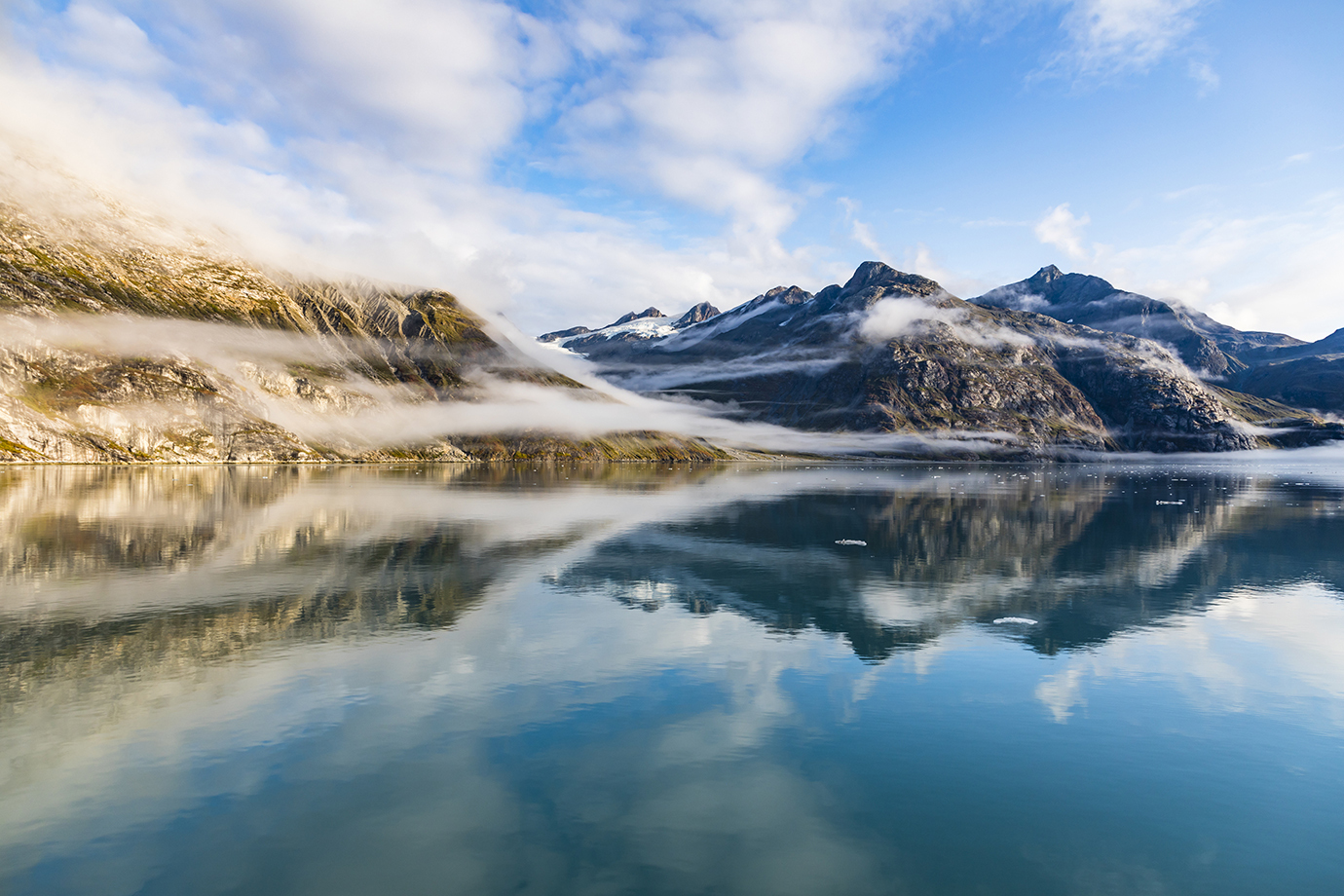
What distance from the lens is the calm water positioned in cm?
1488

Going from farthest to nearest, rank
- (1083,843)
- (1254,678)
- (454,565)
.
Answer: (454,565), (1254,678), (1083,843)

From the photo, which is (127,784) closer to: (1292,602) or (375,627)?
(375,627)

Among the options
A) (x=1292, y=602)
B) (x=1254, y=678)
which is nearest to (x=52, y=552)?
(x=1254, y=678)

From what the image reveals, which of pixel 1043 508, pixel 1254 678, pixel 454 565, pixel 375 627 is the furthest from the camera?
pixel 1043 508

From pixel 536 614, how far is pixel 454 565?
14999 millimetres

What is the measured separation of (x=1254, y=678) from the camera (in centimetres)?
2772

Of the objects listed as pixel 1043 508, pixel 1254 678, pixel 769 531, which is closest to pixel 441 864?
pixel 1254 678

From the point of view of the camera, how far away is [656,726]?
22094 millimetres

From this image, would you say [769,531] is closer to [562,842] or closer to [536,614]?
[536,614]

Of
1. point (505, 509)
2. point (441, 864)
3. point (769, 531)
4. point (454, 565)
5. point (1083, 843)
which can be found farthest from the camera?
point (505, 509)

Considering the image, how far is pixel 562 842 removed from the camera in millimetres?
15328

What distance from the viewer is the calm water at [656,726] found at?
1488cm

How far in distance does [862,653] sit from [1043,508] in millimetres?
87435

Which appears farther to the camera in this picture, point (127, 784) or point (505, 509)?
point (505, 509)
